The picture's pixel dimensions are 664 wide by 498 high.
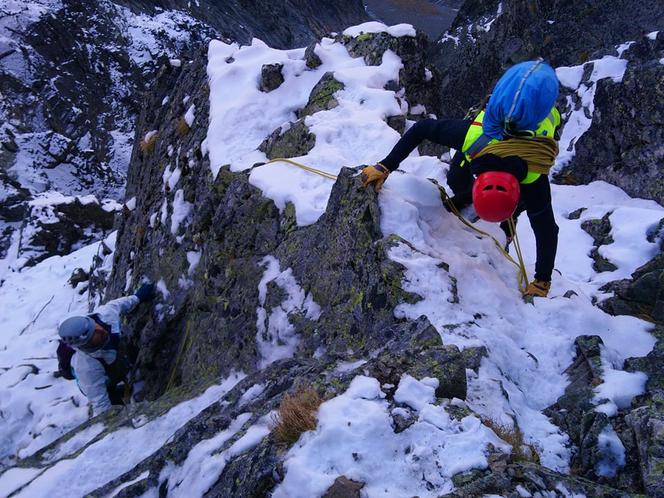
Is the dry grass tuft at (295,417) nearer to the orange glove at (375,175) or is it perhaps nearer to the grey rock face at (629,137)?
the orange glove at (375,175)

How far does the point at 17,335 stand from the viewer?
32.1 feet

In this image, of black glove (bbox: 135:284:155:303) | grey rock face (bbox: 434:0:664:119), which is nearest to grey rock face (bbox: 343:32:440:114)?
black glove (bbox: 135:284:155:303)

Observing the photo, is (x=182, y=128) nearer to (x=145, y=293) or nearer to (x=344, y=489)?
(x=145, y=293)

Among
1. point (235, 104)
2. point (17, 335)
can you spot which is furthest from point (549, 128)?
point (17, 335)

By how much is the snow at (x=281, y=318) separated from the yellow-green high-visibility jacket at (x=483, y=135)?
5.86 feet

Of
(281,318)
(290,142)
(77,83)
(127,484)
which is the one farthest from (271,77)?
(77,83)

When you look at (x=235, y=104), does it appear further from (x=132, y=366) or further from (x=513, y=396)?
(x=513, y=396)

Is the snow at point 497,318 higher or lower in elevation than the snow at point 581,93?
lower

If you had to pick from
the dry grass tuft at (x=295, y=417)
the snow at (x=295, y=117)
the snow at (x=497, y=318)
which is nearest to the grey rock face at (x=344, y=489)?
the dry grass tuft at (x=295, y=417)

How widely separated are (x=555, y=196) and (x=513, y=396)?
6.70 metres

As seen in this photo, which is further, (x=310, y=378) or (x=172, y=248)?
(x=172, y=248)

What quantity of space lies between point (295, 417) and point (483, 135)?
2483mm

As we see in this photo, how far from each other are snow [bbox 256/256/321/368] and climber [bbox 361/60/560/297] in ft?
3.85

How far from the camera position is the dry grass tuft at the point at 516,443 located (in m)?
2.30
